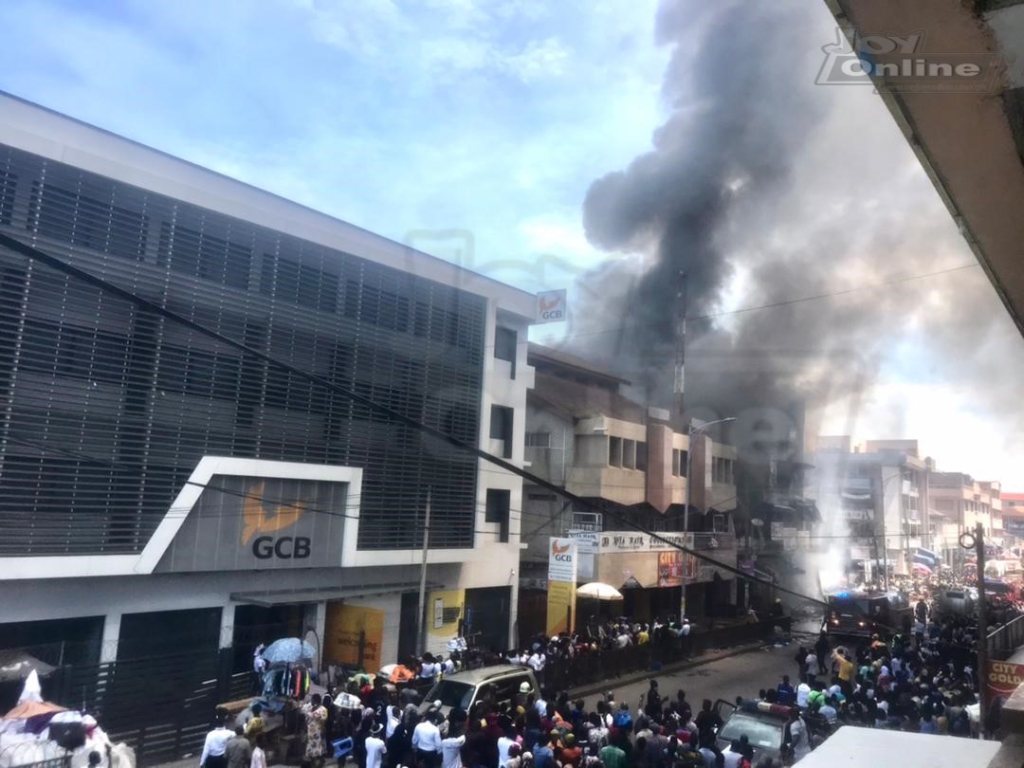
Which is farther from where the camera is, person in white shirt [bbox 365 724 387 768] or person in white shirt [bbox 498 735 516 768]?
person in white shirt [bbox 365 724 387 768]

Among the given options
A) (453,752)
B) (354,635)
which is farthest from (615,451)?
(453,752)

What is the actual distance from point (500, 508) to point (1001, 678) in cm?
1278

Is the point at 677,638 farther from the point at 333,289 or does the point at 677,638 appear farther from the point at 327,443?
the point at 333,289

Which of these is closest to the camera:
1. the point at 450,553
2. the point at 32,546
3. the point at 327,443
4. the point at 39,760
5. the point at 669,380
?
the point at 39,760

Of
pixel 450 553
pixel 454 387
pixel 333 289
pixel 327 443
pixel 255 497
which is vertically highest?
pixel 333 289

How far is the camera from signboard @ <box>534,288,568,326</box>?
2447 cm

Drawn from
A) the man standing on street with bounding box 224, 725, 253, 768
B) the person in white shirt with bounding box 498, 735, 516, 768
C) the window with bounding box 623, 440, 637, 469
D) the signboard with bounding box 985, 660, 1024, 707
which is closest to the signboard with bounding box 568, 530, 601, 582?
the window with bounding box 623, 440, 637, 469

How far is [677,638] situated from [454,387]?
8685 mm

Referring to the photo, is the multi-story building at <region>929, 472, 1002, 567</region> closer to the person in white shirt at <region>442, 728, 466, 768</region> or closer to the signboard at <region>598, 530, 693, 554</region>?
the signboard at <region>598, 530, 693, 554</region>

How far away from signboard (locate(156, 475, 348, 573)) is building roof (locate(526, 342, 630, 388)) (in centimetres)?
1183

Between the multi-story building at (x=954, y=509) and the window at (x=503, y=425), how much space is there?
4572 centimetres

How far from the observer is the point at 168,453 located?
13617 millimetres

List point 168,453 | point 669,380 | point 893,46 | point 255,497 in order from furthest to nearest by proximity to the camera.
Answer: point 669,380
point 255,497
point 168,453
point 893,46

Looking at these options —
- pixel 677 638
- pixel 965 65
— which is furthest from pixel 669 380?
pixel 965 65
